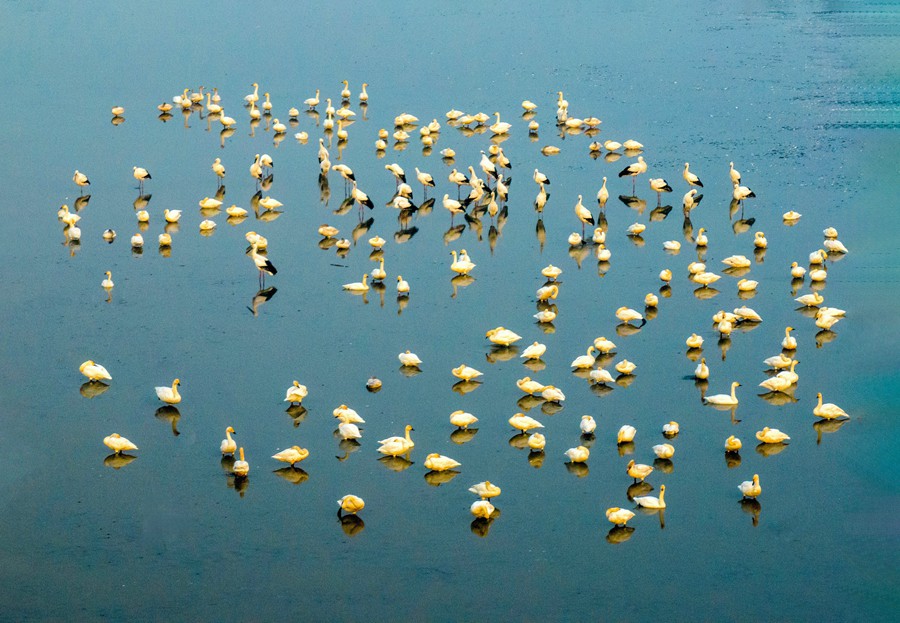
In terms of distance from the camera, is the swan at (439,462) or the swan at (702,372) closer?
the swan at (439,462)

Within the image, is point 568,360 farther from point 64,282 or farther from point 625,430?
point 64,282

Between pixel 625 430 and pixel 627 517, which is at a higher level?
pixel 625 430

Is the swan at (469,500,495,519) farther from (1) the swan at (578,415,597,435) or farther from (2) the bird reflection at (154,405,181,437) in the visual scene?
(2) the bird reflection at (154,405,181,437)

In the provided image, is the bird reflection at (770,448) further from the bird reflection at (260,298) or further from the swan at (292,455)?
the bird reflection at (260,298)

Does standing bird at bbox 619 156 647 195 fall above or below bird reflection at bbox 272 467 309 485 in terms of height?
above

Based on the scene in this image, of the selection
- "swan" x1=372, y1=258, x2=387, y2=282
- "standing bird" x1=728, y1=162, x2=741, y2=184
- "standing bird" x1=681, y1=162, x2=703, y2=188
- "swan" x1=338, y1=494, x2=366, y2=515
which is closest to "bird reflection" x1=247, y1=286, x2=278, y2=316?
"swan" x1=372, y1=258, x2=387, y2=282

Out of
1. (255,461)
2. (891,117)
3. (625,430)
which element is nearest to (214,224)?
(255,461)

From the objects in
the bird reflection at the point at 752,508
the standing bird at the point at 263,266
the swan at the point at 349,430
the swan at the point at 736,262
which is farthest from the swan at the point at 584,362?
the standing bird at the point at 263,266
